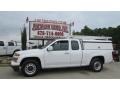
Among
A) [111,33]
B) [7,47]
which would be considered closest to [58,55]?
[7,47]

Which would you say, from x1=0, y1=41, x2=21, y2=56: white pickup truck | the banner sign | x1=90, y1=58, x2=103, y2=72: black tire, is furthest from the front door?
x1=0, y1=41, x2=21, y2=56: white pickup truck

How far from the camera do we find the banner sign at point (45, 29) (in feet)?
58.3

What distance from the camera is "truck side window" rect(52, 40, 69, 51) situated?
910cm

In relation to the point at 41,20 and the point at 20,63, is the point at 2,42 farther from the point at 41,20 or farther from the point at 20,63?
the point at 20,63

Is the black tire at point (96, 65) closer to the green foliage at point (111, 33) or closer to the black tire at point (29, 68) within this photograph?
the black tire at point (29, 68)

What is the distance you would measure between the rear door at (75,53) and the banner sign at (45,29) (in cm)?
877

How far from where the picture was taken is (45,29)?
59.1 ft

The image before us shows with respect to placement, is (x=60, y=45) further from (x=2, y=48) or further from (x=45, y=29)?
(x=2, y=48)

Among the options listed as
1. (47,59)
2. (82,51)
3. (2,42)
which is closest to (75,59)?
(82,51)

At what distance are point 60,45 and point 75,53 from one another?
89 centimetres

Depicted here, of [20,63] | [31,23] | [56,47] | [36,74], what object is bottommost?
[36,74]

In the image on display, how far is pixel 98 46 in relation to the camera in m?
10.1

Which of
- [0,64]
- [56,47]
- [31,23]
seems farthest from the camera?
[31,23]

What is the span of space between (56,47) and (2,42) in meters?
11.2
